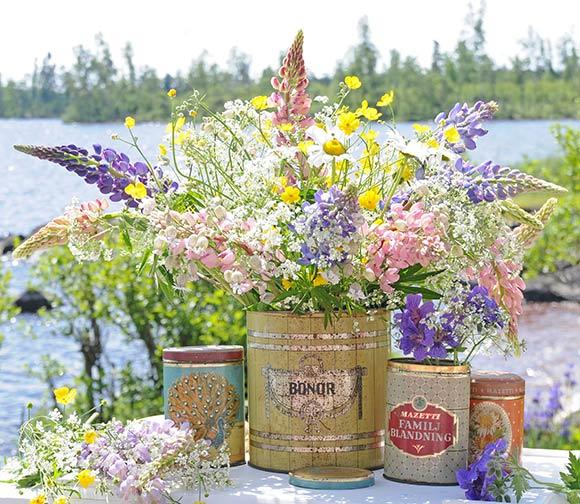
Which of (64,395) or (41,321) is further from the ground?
(64,395)

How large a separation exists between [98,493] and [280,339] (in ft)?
1.33

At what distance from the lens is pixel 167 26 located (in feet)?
65.6

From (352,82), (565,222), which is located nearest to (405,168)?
(352,82)

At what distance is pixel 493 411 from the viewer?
2.06 m

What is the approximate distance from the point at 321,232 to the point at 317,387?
341 mm

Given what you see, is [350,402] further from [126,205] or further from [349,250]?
[126,205]

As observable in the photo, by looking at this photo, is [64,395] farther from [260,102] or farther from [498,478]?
[498,478]

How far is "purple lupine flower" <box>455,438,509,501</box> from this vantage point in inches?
76.1

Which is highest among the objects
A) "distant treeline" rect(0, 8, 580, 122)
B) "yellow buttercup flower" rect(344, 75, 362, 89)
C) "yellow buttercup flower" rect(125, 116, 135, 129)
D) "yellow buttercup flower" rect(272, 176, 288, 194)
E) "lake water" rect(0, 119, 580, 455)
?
"distant treeline" rect(0, 8, 580, 122)

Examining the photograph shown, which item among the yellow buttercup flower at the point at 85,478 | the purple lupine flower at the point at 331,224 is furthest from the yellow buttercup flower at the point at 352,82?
the yellow buttercup flower at the point at 85,478

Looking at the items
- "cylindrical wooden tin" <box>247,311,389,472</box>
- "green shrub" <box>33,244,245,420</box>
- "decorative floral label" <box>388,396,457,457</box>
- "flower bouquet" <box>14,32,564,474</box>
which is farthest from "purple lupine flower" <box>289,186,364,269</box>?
"green shrub" <box>33,244,245,420</box>

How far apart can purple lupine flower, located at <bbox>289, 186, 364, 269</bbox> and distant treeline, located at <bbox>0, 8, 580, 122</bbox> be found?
46.9ft

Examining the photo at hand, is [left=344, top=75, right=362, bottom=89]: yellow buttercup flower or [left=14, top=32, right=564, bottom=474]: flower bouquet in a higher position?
[left=344, top=75, right=362, bottom=89]: yellow buttercup flower

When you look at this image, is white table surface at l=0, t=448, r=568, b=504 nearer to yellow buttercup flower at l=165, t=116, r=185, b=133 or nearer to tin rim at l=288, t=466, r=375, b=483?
tin rim at l=288, t=466, r=375, b=483
